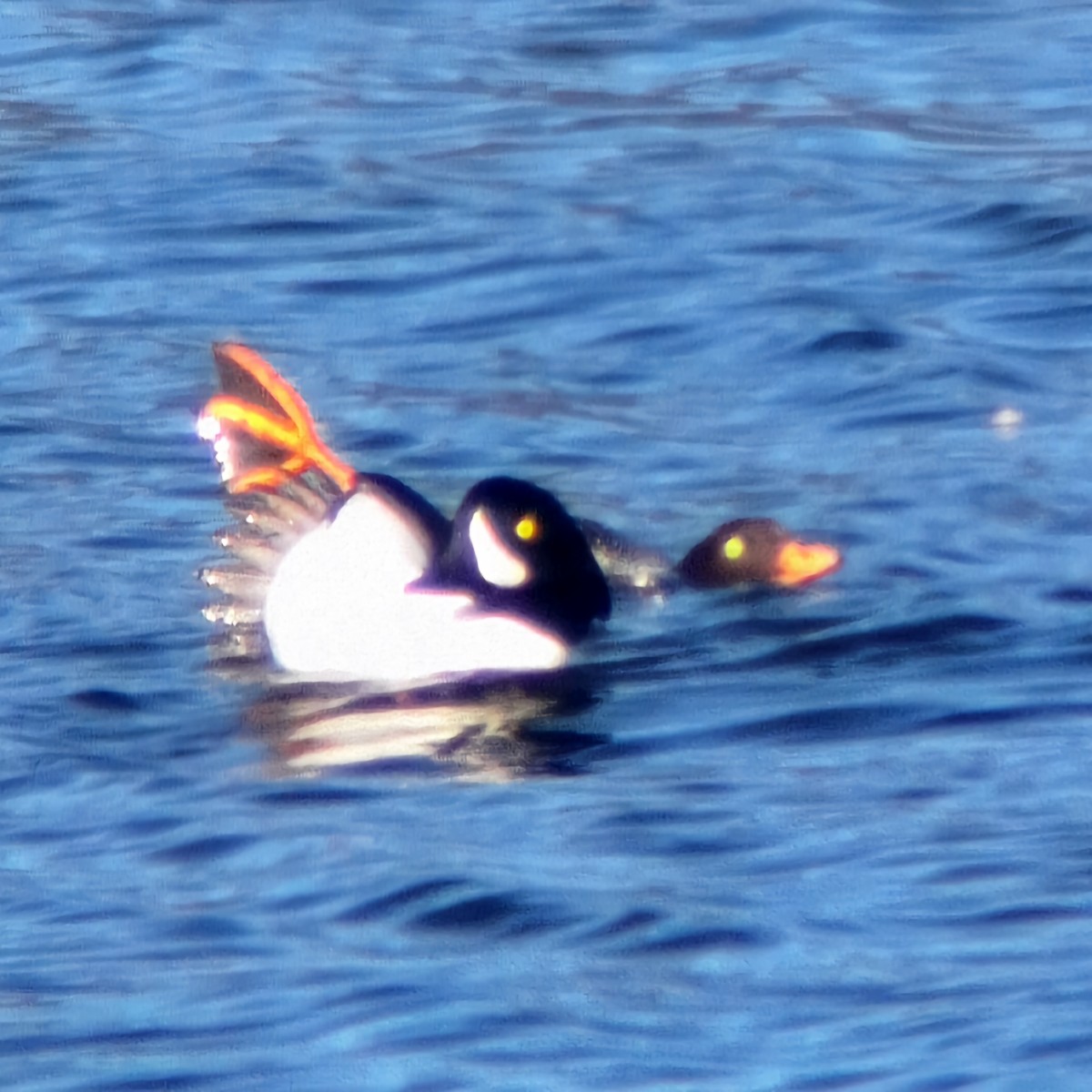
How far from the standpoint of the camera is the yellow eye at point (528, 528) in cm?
780

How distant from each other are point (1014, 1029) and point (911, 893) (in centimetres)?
64

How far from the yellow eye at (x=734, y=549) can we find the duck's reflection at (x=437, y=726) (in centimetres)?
63

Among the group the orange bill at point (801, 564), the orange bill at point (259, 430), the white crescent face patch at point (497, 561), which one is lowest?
the orange bill at point (801, 564)

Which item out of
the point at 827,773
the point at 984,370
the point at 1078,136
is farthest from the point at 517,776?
Result: the point at 1078,136

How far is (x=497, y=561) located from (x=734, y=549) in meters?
0.68

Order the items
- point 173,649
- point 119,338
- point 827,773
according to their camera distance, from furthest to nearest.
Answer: point 119,338 → point 173,649 → point 827,773

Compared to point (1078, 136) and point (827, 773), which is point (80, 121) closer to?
point (1078, 136)

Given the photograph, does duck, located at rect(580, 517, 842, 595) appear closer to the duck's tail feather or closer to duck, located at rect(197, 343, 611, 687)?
duck, located at rect(197, 343, 611, 687)

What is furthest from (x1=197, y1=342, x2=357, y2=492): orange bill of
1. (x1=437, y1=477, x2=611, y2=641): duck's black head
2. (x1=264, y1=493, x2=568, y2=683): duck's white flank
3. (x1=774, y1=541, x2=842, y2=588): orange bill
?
(x1=774, y1=541, x2=842, y2=588): orange bill

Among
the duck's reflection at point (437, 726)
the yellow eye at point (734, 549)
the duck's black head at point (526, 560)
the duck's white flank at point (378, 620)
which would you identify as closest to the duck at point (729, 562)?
the yellow eye at point (734, 549)

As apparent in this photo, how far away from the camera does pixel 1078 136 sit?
39.8 ft

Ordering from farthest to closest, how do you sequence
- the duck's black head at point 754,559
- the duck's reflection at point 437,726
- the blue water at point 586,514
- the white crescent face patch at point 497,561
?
1. the duck's black head at point 754,559
2. the white crescent face patch at point 497,561
3. the duck's reflection at point 437,726
4. the blue water at point 586,514

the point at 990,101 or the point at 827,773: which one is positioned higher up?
the point at 990,101

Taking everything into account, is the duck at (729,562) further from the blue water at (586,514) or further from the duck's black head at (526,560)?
the duck's black head at (526,560)
